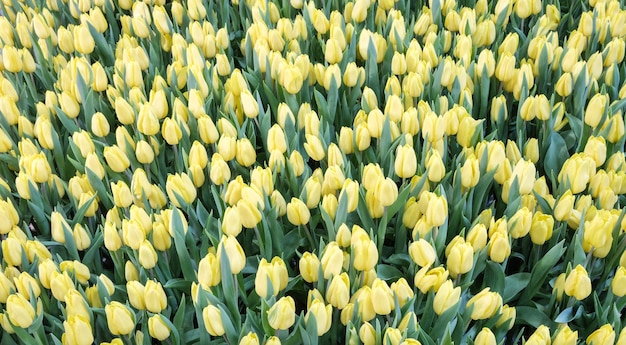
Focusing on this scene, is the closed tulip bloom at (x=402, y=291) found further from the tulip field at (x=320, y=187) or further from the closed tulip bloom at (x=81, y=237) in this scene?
the closed tulip bloom at (x=81, y=237)

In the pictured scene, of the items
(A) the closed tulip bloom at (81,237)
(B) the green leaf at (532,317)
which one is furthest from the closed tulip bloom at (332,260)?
(A) the closed tulip bloom at (81,237)

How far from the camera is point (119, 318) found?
3.01 ft

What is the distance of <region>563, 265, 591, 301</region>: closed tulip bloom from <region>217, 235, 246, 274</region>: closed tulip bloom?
480mm

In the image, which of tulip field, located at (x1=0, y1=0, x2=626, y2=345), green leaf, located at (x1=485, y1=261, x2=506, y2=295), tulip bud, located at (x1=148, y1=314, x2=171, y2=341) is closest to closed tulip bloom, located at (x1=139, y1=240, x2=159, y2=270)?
tulip field, located at (x1=0, y1=0, x2=626, y2=345)

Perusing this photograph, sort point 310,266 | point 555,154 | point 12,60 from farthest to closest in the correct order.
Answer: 1. point 12,60
2. point 555,154
3. point 310,266

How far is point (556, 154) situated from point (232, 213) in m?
0.68

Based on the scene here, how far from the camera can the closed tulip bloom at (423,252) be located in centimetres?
96

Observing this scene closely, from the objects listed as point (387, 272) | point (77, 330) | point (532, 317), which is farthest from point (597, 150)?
point (77, 330)

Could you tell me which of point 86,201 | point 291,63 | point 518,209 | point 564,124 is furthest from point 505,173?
point 86,201

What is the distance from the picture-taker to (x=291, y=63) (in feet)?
4.67

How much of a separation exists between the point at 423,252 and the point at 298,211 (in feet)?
0.73

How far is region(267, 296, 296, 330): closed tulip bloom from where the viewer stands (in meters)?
0.88

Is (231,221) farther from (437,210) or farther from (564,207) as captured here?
(564,207)

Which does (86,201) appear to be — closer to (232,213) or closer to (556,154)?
(232,213)
